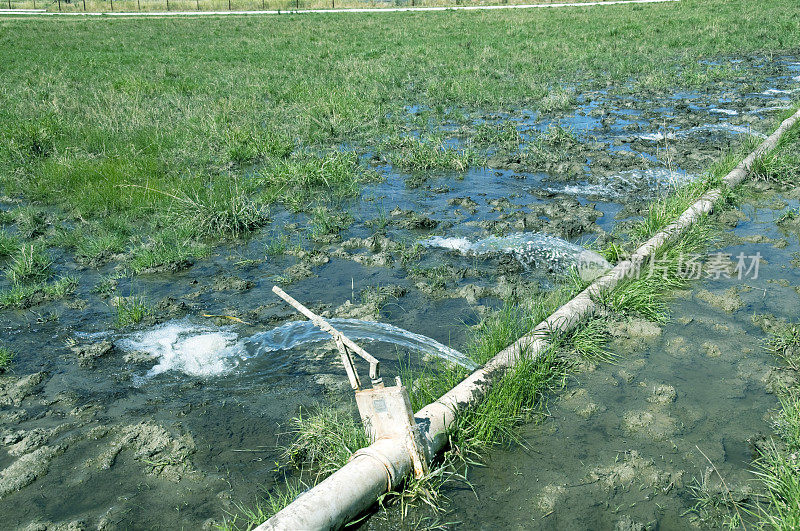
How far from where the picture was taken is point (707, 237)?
6.13 m

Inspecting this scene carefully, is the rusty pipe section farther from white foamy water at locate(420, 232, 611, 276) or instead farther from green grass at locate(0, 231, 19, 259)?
green grass at locate(0, 231, 19, 259)

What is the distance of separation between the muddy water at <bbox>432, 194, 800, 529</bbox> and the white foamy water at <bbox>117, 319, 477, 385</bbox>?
99cm

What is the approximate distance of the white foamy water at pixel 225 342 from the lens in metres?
4.63

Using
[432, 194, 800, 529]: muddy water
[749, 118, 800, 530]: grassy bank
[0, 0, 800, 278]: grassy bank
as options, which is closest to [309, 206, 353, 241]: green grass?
[0, 0, 800, 278]: grassy bank

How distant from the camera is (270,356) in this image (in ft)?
15.5

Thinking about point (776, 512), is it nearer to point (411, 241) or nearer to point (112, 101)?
point (411, 241)

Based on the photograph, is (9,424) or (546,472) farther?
(9,424)

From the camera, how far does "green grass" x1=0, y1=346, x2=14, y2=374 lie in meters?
4.61

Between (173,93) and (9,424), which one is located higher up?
(173,93)

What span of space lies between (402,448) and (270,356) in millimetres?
1776

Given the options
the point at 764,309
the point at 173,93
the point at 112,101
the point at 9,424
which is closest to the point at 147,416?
the point at 9,424

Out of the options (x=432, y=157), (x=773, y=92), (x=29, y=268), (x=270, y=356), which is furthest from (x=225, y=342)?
(x=773, y=92)

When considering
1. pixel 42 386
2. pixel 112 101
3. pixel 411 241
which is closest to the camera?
pixel 42 386

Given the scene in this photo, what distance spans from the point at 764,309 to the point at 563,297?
5.10 feet
